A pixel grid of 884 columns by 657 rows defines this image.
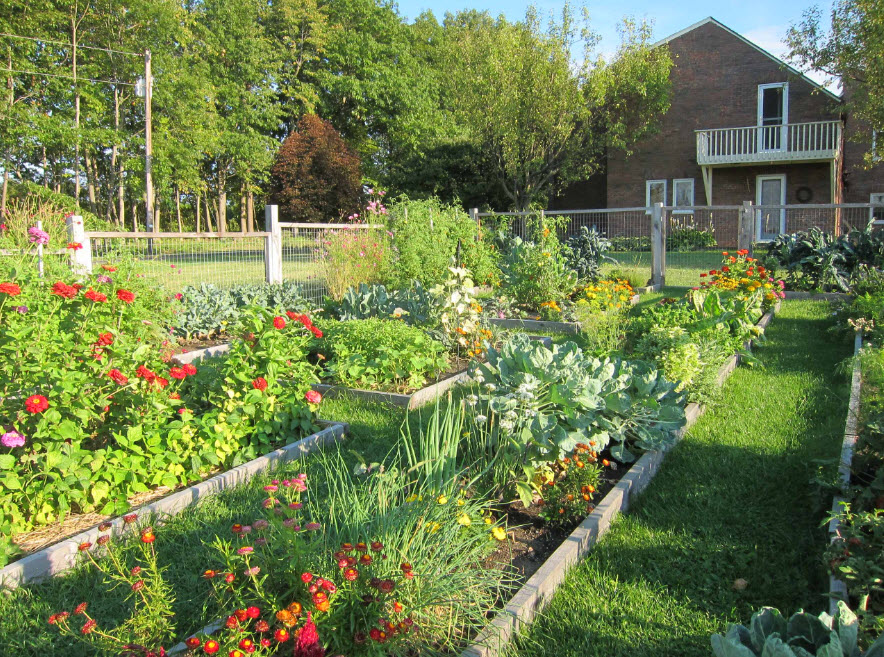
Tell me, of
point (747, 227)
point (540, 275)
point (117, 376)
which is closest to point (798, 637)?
point (117, 376)

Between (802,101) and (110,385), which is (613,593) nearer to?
(110,385)

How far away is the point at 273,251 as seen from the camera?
8867mm

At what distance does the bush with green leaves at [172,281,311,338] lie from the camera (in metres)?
7.36

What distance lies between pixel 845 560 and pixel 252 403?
3111 mm

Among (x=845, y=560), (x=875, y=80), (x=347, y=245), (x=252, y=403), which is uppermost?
(x=875, y=80)

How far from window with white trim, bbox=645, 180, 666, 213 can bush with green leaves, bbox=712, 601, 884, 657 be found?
24273 mm

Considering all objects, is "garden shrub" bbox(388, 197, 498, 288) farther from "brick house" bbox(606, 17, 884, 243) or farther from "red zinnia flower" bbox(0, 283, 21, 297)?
"brick house" bbox(606, 17, 884, 243)

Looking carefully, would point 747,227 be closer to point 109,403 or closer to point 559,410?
point 559,410

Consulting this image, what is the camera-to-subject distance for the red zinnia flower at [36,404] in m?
2.80

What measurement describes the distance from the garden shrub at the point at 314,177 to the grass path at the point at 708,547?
2531 cm

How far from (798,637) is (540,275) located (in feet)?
24.6

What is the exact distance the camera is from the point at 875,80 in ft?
56.5

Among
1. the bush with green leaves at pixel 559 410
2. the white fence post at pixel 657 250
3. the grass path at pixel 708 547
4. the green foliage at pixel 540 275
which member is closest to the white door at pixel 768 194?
the white fence post at pixel 657 250

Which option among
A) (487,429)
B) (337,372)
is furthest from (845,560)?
(337,372)
